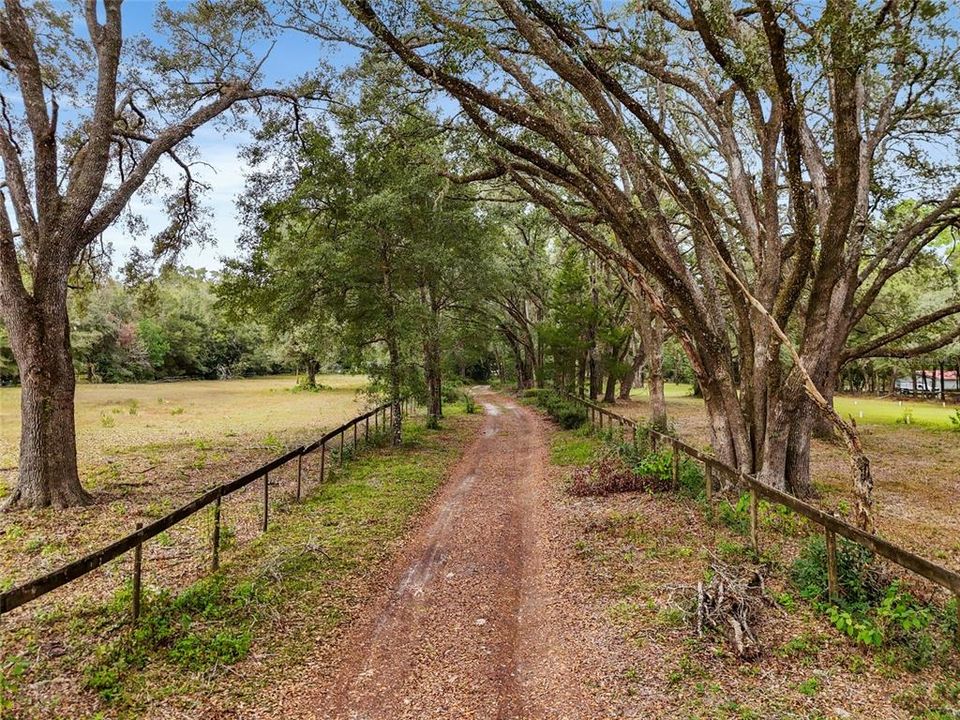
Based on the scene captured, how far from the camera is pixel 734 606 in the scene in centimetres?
527

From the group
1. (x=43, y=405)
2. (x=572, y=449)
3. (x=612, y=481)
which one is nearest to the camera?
(x=43, y=405)

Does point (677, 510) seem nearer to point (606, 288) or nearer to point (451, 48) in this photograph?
point (451, 48)

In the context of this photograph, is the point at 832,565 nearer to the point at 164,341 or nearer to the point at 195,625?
the point at 195,625

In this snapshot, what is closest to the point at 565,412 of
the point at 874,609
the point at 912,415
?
the point at 874,609

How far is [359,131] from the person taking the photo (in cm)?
1441

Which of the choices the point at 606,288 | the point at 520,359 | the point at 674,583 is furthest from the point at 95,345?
the point at 674,583

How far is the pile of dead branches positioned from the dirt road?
130 centimetres

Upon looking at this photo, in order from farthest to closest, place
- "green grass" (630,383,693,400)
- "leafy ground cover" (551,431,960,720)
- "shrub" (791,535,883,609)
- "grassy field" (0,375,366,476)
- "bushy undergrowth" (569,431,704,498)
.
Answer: "green grass" (630,383,693,400)
"grassy field" (0,375,366,476)
"bushy undergrowth" (569,431,704,498)
"shrub" (791,535,883,609)
"leafy ground cover" (551,431,960,720)

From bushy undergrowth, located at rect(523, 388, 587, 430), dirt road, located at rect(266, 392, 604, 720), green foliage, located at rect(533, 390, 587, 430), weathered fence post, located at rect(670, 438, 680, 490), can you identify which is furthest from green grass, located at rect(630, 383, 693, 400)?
dirt road, located at rect(266, 392, 604, 720)

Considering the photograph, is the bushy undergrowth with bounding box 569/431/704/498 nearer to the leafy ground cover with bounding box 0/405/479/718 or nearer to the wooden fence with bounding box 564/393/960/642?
the wooden fence with bounding box 564/393/960/642

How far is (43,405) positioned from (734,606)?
35.7 feet

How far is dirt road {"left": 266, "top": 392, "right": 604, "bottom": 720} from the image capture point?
4293 mm

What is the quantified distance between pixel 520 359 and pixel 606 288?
14863mm

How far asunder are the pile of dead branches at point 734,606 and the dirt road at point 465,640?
Answer: 1301mm
